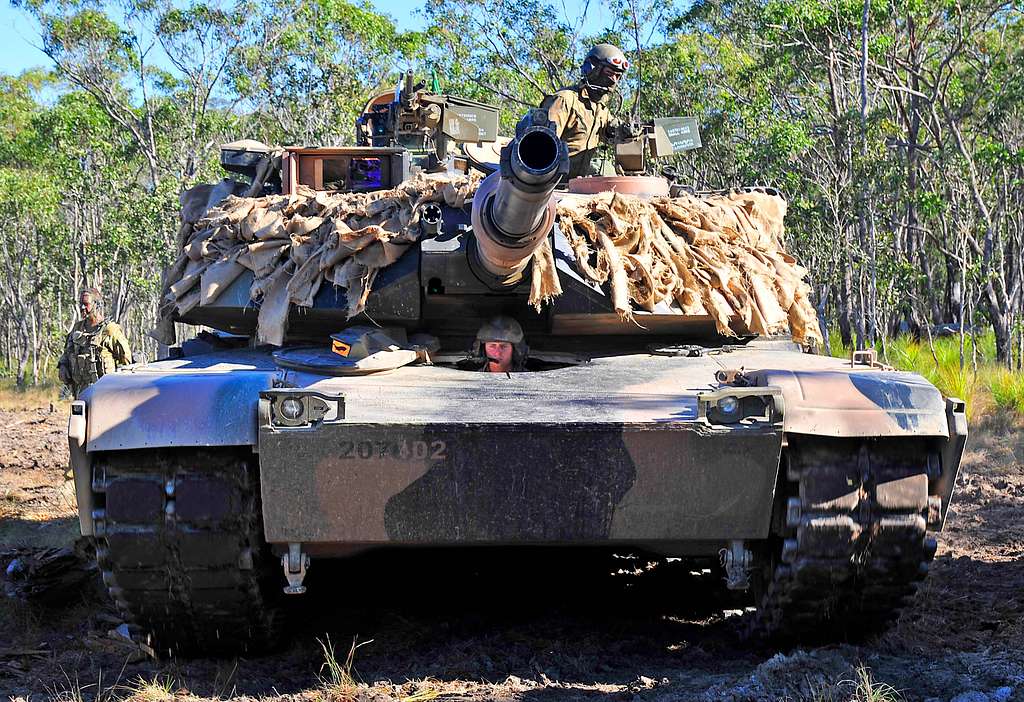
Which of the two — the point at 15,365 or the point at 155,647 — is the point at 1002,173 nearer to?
the point at 155,647

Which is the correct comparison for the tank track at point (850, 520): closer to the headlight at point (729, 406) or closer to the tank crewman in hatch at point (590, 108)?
the headlight at point (729, 406)

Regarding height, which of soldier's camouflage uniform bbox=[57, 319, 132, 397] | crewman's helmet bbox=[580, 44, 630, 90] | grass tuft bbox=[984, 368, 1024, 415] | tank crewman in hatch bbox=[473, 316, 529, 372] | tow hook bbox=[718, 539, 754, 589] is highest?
crewman's helmet bbox=[580, 44, 630, 90]

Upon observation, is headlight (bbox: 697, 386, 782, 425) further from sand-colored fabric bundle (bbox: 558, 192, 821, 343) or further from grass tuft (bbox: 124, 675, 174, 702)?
grass tuft (bbox: 124, 675, 174, 702)

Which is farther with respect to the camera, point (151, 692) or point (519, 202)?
point (151, 692)

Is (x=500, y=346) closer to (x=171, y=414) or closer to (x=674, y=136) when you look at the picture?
(x=171, y=414)

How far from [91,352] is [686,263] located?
7946 millimetres

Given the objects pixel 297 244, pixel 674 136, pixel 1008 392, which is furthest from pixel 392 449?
pixel 1008 392

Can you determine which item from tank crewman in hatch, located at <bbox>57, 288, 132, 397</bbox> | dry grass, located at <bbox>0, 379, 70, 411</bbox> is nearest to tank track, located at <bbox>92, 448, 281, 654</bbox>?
tank crewman in hatch, located at <bbox>57, 288, 132, 397</bbox>

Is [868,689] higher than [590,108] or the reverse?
the reverse

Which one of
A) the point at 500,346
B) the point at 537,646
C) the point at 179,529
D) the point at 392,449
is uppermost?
the point at 500,346

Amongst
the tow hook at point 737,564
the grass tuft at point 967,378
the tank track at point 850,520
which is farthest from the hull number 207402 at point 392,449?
the grass tuft at point 967,378

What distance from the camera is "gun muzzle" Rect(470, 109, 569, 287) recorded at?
182 inches

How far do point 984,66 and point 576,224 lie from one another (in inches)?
697

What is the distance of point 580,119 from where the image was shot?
767 cm
